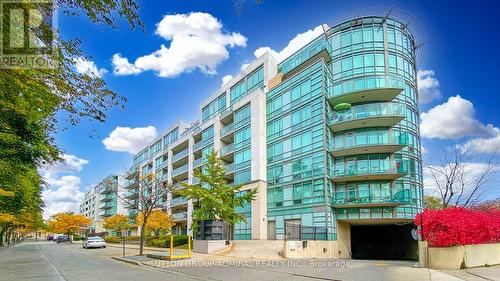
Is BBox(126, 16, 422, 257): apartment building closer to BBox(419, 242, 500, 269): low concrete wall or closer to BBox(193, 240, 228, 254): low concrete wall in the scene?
BBox(193, 240, 228, 254): low concrete wall

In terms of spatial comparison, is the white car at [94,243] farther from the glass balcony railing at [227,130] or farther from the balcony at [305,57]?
the balcony at [305,57]

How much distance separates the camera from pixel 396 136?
3284cm

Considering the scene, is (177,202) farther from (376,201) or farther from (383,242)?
(376,201)

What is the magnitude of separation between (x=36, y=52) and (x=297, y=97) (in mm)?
31568

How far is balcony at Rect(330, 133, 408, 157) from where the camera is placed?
31828 mm

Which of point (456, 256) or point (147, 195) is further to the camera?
point (147, 195)

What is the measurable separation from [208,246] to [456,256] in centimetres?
1551

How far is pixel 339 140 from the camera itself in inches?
1328

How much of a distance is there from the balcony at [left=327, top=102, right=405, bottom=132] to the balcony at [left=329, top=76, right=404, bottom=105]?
1.09m

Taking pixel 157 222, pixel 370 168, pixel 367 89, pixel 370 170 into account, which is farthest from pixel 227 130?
pixel 370 170

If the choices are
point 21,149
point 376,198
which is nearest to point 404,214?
point 376,198

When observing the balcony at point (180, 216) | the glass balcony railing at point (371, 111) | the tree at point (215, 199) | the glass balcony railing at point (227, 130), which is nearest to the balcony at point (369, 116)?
the glass balcony railing at point (371, 111)

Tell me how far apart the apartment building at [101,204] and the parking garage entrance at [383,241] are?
47.4 metres

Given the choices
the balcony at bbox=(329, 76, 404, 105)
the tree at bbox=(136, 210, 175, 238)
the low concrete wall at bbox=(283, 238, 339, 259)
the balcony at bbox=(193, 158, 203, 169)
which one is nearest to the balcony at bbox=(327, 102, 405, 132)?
the balcony at bbox=(329, 76, 404, 105)
